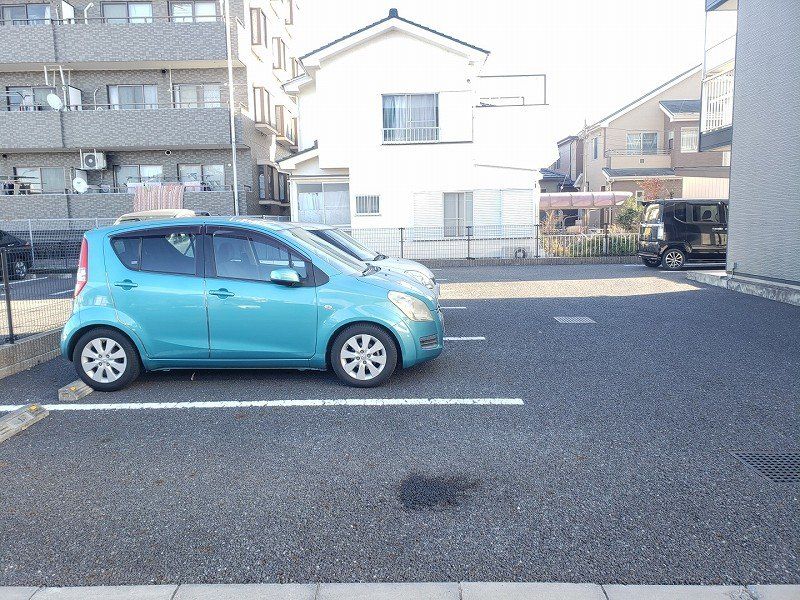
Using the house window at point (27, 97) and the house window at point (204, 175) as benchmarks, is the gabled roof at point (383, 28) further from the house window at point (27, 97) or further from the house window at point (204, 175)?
the house window at point (27, 97)

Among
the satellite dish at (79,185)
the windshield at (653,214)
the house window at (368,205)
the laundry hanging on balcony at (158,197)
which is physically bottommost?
the windshield at (653,214)

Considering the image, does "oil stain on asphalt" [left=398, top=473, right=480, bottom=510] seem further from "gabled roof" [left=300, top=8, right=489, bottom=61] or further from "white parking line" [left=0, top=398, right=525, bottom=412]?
"gabled roof" [left=300, top=8, right=489, bottom=61]

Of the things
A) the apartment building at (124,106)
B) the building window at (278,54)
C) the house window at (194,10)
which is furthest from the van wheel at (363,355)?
the building window at (278,54)

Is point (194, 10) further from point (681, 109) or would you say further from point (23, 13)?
point (681, 109)

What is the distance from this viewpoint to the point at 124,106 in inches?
968

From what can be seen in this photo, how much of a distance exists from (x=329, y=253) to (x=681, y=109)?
34697 millimetres

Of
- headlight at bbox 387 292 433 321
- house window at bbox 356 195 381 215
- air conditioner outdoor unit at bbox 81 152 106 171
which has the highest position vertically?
air conditioner outdoor unit at bbox 81 152 106 171

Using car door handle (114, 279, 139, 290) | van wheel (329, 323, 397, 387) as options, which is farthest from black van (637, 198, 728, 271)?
car door handle (114, 279, 139, 290)

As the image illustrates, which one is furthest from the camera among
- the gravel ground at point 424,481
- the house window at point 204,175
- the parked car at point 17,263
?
the house window at point 204,175

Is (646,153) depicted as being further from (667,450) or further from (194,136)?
(667,450)

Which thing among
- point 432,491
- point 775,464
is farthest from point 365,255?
point 775,464

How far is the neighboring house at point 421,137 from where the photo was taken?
22266 millimetres

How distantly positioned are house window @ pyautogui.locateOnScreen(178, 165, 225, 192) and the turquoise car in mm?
19151

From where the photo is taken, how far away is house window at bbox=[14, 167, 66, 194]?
24.8 m
